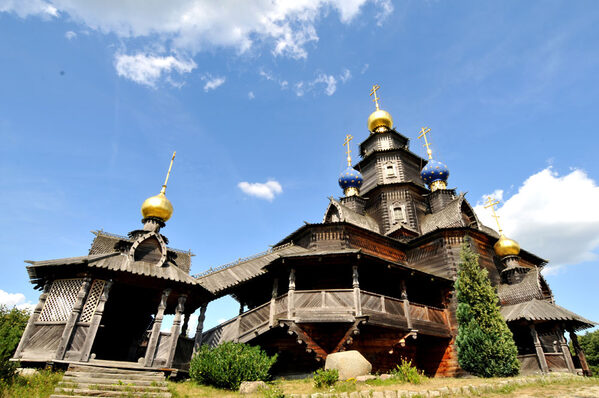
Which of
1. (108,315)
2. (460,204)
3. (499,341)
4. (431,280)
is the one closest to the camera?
(499,341)

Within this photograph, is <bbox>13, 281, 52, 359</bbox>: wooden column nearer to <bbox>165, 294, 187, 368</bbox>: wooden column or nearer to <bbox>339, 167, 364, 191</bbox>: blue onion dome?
<bbox>165, 294, 187, 368</bbox>: wooden column

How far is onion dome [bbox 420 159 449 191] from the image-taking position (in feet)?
79.9

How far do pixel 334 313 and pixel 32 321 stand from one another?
1098cm

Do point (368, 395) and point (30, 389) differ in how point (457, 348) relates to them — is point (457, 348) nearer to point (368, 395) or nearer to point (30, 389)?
point (368, 395)

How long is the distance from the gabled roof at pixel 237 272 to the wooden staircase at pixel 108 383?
4552mm

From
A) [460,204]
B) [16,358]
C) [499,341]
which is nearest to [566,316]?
[499,341]

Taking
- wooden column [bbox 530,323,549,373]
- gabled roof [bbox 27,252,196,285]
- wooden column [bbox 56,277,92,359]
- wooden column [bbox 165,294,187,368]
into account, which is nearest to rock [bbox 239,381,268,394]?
wooden column [bbox 165,294,187,368]

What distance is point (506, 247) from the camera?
1934 cm

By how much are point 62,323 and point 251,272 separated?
7.55 meters

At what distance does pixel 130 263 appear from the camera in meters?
13.8

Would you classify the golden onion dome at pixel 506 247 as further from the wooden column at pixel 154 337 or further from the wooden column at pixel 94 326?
the wooden column at pixel 94 326

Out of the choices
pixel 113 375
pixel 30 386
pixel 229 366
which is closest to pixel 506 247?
pixel 229 366

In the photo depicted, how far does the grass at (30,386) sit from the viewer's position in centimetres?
838

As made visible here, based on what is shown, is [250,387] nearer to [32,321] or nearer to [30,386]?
[30,386]
